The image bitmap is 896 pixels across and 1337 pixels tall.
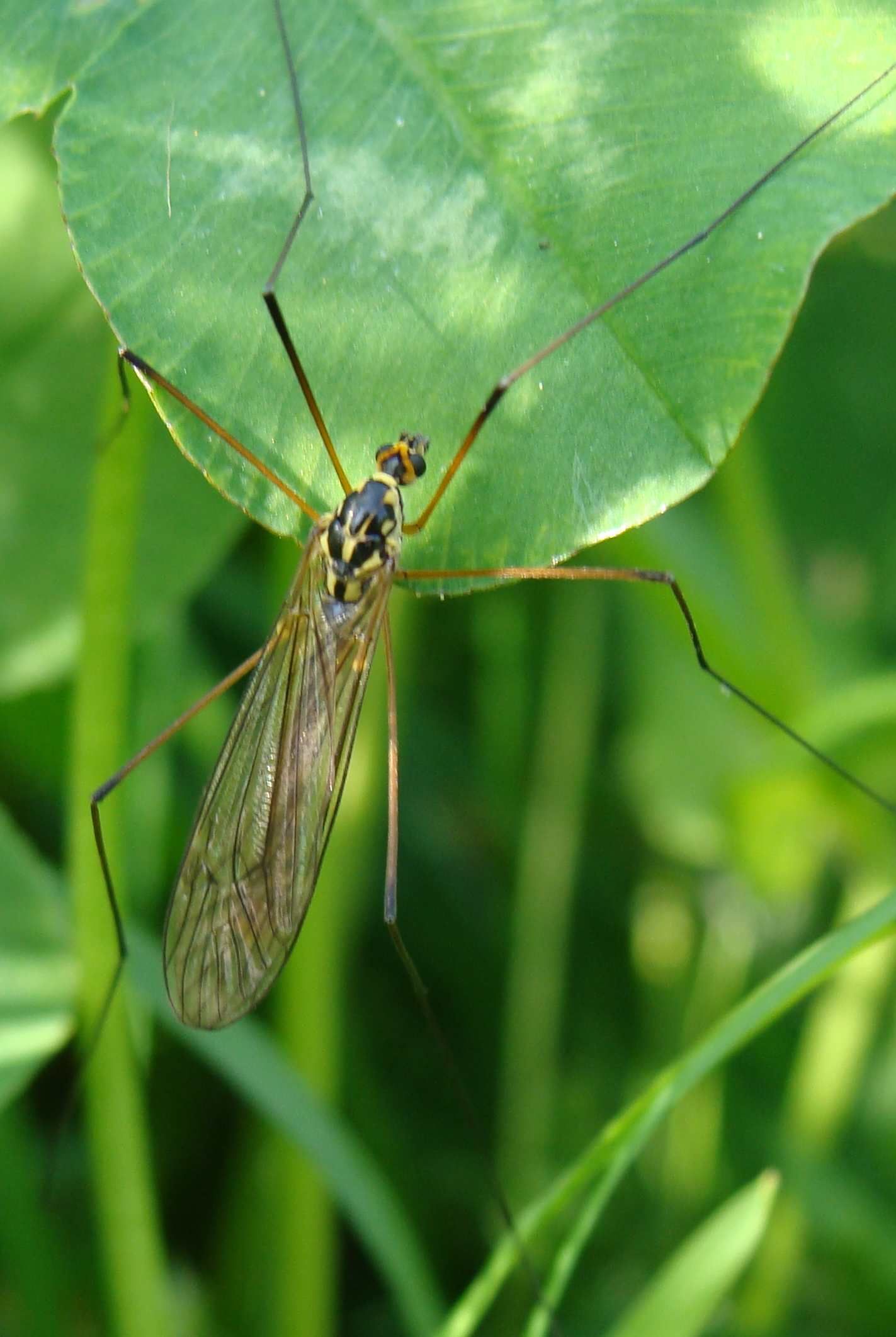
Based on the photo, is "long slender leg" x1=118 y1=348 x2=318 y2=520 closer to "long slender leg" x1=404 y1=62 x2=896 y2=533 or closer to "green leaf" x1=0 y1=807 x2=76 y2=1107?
"long slender leg" x1=404 y1=62 x2=896 y2=533

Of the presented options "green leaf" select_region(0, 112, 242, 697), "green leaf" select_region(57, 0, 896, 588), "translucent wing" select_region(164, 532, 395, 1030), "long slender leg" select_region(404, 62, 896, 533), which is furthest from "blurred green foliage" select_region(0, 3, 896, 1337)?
"long slender leg" select_region(404, 62, 896, 533)

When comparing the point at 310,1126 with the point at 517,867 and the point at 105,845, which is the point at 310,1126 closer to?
the point at 105,845

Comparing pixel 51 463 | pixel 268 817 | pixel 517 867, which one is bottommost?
pixel 517 867

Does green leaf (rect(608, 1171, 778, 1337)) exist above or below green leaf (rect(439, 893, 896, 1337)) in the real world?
below

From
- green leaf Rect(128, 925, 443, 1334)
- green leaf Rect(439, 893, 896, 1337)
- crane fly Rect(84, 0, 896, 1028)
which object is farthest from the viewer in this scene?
green leaf Rect(128, 925, 443, 1334)

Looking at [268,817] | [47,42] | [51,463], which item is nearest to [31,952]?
[268,817]
